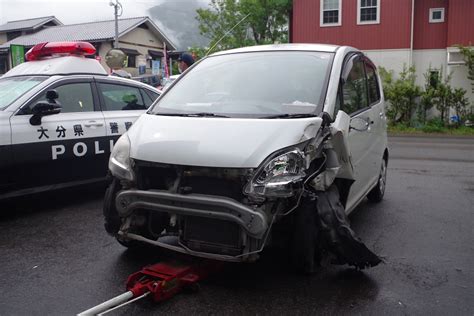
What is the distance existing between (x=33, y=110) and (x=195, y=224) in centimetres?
287

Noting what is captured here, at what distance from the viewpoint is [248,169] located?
3.34m

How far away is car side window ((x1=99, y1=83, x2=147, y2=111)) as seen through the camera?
20.9 feet

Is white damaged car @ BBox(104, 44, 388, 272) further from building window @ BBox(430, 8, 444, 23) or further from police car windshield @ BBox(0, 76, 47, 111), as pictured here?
building window @ BBox(430, 8, 444, 23)

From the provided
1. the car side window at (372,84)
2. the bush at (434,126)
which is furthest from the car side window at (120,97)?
the bush at (434,126)

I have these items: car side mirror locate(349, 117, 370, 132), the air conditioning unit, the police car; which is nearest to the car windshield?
car side mirror locate(349, 117, 370, 132)

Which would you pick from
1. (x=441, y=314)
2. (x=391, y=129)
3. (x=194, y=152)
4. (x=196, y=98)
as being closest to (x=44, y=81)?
(x=196, y=98)

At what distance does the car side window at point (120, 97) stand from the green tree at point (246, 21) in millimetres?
19862

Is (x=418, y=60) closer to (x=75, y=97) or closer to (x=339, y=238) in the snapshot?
(x=75, y=97)

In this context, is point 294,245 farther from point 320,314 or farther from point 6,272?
point 6,272

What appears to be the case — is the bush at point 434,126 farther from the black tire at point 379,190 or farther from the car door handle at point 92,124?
the car door handle at point 92,124

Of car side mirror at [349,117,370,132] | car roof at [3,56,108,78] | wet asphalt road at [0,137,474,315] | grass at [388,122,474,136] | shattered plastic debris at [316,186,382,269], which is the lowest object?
grass at [388,122,474,136]

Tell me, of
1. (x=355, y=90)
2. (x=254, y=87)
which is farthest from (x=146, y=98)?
(x=355, y=90)

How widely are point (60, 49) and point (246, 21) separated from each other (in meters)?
22.5

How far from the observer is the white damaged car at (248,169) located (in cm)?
338
